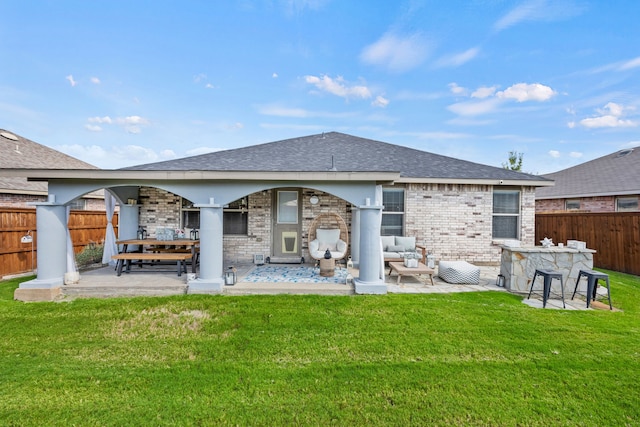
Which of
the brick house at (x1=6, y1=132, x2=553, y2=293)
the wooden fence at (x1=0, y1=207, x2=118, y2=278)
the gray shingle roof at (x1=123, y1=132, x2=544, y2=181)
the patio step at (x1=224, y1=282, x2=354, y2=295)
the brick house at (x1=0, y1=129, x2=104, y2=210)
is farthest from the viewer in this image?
the brick house at (x1=0, y1=129, x2=104, y2=210)

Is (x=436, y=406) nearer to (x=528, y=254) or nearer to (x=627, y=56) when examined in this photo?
(x=528, y=254)

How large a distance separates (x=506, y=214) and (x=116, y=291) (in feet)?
36.2

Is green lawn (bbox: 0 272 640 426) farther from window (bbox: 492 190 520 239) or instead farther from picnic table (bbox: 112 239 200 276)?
window (bbox: 492 190 520 239)

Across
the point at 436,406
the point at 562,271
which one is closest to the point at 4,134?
the point at 436,406

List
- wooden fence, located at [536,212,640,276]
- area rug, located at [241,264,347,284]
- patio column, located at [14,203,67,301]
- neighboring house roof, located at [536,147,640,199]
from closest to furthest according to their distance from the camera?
patio column, located at [14,203,67,301] → area rug, located at [241,264,347,284] → wooden fence, located at [536,212,640,276] → neighboring house roof, located at [536,147,640,199]

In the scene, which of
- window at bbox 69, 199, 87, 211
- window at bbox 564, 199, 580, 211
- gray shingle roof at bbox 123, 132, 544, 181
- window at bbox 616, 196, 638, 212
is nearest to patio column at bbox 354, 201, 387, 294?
gray shingle roof at bbox 123, 132, 544, 181

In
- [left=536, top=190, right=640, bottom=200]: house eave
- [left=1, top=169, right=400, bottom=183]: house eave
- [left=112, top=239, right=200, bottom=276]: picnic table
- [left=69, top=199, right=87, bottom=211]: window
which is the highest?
[left=536, top=190, right=640, bottom=200]: house eave

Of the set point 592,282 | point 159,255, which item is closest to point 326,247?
point 159,255

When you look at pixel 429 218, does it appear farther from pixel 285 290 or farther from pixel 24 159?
pixel 24 159

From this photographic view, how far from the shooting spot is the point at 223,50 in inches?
436

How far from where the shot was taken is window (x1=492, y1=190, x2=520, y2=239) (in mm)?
9125

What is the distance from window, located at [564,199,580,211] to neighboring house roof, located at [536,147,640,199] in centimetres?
37

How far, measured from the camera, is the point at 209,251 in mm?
6043

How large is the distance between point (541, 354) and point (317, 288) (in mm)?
3846
